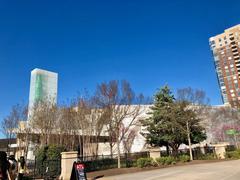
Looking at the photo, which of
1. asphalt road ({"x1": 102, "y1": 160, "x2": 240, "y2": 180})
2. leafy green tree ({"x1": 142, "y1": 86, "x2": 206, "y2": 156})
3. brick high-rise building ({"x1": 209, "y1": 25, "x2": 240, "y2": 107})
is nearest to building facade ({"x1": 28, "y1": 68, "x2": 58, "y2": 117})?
leafy green tree ({"x1": 142, "y1": 86, "x2": 206, "y2": 156})

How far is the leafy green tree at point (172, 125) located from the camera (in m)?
26.1

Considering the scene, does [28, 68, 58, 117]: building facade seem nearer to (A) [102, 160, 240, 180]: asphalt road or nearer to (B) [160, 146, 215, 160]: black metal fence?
(B) [160, 146, 215, 160]: black metal fence

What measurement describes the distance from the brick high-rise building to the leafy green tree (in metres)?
70.5

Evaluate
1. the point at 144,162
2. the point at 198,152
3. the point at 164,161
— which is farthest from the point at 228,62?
the point at 144,162

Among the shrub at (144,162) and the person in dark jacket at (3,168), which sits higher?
the person in dark jacket at (3,168)

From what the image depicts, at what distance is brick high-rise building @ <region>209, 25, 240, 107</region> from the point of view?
298 feet

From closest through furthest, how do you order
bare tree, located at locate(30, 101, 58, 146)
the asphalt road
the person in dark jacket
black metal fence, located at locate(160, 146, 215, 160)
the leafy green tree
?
the person in dark jacket < the asphalt road < bare tree, located at locate(30, 101, 58, 146) < the leafy green tree < black metal fence, located at locate(160, 146, 215, 160)

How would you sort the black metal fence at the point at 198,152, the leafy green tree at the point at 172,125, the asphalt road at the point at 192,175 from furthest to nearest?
the black metal fence at the point at 198,152 < the leafy green tree at the point at 172,125 < the asphalt road at the point at 192,175

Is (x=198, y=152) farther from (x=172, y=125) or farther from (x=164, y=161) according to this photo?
(x=164, y=161)

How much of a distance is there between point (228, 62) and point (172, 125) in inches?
3265

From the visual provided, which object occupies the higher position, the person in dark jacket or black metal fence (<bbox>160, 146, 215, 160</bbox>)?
the person in dark jacket

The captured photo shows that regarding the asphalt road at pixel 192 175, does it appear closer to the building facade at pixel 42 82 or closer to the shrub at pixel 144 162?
the shrub at pixel 144 162

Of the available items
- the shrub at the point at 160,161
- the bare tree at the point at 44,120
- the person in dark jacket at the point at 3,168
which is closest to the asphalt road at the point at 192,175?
the shrub at the point at 160,161

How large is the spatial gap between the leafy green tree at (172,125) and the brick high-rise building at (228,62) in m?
70.5
